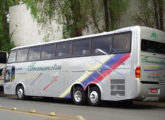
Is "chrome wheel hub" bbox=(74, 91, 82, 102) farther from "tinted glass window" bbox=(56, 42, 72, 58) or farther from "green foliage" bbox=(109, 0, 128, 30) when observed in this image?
"green foliage" bbox=(109, 0, 128, 30)

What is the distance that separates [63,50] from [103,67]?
3.08 metres

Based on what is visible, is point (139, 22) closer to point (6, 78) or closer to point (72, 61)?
point (72, 61)

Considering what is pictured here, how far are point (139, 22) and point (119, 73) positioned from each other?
7.06 meters

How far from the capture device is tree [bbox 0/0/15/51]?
3162 centimetres

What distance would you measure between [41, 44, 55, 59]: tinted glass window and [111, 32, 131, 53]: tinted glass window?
14.4ft

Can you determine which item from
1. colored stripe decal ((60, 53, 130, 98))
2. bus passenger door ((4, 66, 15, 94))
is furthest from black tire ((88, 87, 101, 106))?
bus passenger door ((4, 66, 15, 94))

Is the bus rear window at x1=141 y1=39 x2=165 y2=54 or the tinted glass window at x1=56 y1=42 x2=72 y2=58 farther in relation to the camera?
the tinted glass window at x1=56 y1=42 x2=72 y2=58

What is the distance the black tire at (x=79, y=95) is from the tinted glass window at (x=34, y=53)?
366 cm

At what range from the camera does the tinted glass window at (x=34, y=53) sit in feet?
64.0

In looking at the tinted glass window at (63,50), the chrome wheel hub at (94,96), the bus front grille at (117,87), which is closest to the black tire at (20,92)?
the tinted glass window at (63,50)

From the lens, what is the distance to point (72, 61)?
1703 centimetres

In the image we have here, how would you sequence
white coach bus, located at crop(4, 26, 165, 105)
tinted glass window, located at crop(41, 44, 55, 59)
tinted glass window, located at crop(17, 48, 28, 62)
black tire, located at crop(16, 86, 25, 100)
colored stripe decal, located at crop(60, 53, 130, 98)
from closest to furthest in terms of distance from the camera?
white coach bus, located at crop(4, 26, 165, 105) < colored stripe decal, located at crop(60, 53, 130, 98) < tinted glass window, located at crop(41, 44, 55, 59) < tinted glass window, located at crop(17, 48, 28, 62) < black tire, located at crop(16, 86, 25, 100)

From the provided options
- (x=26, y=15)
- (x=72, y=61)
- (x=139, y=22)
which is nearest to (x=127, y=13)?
(x=139, y=22)

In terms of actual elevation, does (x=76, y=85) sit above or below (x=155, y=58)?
below
